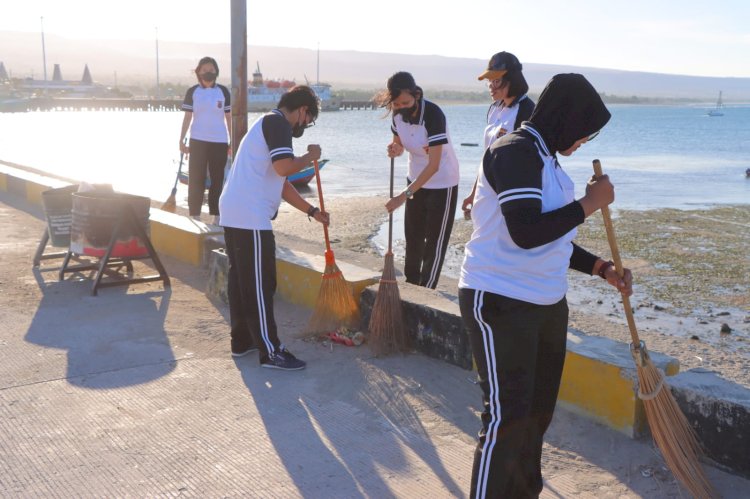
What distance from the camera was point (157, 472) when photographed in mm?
3654

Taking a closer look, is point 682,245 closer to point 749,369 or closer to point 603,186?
point 749,369

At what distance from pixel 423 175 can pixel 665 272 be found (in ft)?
21.6

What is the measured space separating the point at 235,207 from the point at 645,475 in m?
2.66

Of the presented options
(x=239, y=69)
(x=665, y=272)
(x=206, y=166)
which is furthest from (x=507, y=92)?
(x=665, y=272)

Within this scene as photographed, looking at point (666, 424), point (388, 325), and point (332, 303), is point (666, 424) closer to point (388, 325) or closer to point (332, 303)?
point (388, 325)

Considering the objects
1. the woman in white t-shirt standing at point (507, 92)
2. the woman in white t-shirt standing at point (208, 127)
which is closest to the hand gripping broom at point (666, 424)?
the woman in white t-shirt standing at point (507, 92)

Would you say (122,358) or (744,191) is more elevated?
(122,358)

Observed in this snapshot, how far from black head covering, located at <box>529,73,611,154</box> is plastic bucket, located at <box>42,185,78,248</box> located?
5.49m

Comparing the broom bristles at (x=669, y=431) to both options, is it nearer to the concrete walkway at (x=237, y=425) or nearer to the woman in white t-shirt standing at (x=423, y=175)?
the concrete walkway at (x=237, y=425)

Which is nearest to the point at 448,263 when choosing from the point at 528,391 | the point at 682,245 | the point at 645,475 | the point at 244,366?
the point at 682,245

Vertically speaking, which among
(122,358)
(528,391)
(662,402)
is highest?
(528,391)

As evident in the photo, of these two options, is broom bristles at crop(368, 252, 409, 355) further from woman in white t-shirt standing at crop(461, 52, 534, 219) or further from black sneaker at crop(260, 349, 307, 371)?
woman in white t-shirt standing at crop(461, 52, 534, 219)

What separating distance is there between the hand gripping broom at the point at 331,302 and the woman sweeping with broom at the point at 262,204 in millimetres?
486

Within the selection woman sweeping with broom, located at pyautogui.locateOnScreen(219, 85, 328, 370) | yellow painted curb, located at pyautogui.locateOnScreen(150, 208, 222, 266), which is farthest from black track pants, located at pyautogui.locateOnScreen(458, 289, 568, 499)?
yellow painted curb, located at pyautogui.locateOnScreen(150, 208, 222, 266)
